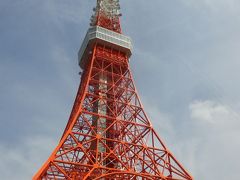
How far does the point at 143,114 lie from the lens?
2306 centimetres

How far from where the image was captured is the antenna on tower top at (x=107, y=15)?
2857 centimetres

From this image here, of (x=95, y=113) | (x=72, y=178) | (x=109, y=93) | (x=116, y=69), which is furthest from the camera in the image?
(x=116, y=69)

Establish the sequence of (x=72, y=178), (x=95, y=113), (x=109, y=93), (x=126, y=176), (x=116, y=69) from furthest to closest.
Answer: (x=116, y=69) < (x=109, y=93) < (x=95, y=113) < (x=126, y=176) < (x=72, y=178)

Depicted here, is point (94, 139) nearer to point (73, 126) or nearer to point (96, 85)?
point (73, 126)

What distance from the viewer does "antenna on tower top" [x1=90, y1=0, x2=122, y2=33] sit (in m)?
28.6

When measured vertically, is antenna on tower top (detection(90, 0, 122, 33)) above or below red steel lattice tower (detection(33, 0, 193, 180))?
above

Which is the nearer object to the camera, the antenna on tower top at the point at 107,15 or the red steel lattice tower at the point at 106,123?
the red steel lattice tower at the point at 106,123

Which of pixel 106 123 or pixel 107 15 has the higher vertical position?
pixel 107 15

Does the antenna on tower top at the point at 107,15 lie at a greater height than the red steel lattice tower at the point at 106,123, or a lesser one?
greater

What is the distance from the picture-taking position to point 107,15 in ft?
96.5

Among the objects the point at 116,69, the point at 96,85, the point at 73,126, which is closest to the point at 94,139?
the point at 73,126

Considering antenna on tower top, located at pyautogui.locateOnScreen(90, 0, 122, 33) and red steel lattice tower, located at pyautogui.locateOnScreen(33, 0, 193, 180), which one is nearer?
red steel lattice tower, located at pyautogui.locateOnScreen(33, 0, 193, 180)

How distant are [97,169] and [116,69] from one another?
9437 mm

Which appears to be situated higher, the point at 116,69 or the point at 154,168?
the point at 116,69
